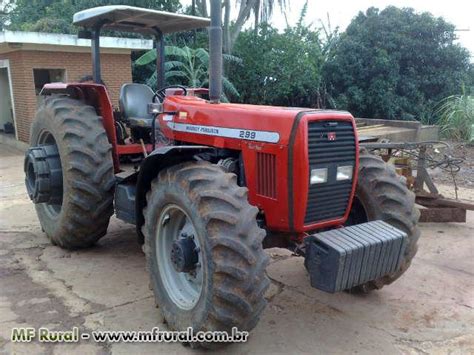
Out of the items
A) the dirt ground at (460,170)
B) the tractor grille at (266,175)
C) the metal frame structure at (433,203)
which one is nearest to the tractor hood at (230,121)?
the tractor grille at (266,175)

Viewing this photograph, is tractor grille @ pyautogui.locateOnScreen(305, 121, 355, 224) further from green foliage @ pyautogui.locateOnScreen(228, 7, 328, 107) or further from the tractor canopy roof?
green foliage @ pyautogui.locateOnScreen(228, 7, 328, 107)

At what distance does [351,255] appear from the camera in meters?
2.93

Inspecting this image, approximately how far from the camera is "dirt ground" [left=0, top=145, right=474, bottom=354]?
335 cm

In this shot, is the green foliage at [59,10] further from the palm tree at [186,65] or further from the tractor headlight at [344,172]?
the tractor headlight at [344,172]

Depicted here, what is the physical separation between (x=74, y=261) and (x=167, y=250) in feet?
5.32

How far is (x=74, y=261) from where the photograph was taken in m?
4.75

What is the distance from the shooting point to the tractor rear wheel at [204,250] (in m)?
2.80

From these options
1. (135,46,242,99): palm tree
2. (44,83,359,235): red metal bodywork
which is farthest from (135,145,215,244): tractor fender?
(135,46,242,99): palm tree

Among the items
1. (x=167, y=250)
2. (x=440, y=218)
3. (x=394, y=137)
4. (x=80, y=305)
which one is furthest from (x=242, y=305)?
(x=394, y=137)

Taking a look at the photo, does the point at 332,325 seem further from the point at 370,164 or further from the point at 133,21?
the point at 133,21

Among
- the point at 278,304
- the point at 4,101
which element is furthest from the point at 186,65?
the point at 278,304

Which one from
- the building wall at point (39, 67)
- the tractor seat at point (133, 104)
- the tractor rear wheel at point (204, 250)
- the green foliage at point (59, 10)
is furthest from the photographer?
the green foliage at point (59, 10)

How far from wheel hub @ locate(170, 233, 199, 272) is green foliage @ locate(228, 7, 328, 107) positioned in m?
13.8

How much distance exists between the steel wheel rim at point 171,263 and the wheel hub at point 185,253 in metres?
0.13
